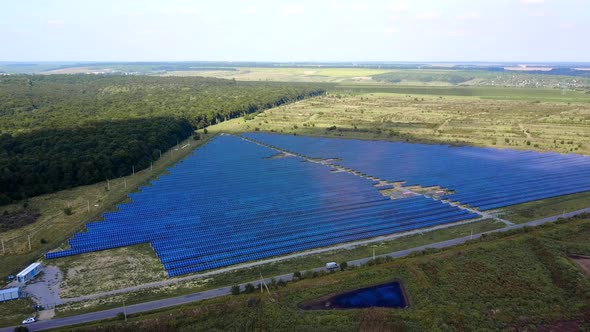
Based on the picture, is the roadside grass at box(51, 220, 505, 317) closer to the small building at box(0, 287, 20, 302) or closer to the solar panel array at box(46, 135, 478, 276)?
the solar panel array at box(46, 135, 478, 276)

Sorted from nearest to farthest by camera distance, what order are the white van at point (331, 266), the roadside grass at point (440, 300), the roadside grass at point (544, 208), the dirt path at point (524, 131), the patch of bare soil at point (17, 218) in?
the roadside grass at point (440, 300) → the white van at point (331, 266) → the patch of bare soil at point (17, 218) → the roadside grass at point (544, 208) → the dirt path at point (524, 131)

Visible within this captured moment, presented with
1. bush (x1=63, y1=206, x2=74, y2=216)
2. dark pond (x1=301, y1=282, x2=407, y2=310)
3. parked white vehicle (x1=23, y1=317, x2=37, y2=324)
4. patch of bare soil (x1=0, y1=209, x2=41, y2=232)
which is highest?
bush (x1=63, y1=206, x2=74, y2=216)

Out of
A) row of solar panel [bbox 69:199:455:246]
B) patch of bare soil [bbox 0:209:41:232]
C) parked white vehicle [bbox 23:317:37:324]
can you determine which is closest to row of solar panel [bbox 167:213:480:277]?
row of solar panel [bbox 69:199:455:246]

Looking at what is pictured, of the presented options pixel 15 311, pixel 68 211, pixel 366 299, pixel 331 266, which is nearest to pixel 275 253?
pixel 331 266

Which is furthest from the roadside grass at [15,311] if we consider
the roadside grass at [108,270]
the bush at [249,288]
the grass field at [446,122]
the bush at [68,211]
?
the grass field at [446,122]

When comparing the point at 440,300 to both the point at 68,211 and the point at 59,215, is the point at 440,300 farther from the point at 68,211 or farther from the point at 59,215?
the point at 59,215

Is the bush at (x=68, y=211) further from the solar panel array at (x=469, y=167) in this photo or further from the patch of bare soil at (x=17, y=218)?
the solar panel array at (x=469, y=167)

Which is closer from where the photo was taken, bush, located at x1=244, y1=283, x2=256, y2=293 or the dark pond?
the dark pond
